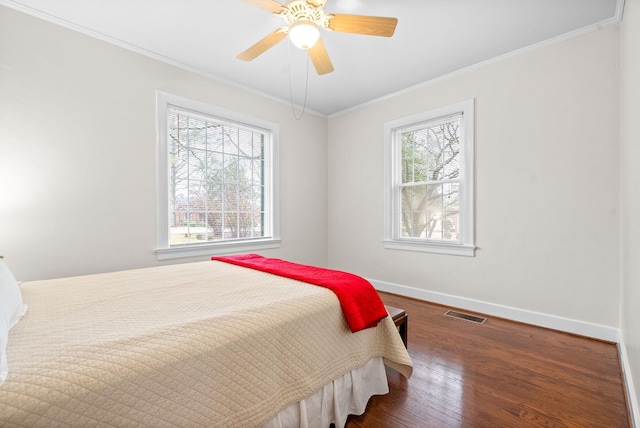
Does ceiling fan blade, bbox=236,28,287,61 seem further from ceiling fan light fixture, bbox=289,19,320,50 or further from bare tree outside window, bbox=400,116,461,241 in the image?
bare tree outside window, bbox=400,116,461,241

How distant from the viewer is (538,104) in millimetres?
2721

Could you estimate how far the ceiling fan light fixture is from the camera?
176cm

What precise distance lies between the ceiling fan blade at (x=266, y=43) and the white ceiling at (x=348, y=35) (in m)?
0.35

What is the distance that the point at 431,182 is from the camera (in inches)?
139

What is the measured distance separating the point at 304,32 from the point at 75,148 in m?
2.16

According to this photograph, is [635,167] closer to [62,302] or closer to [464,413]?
[464,413]

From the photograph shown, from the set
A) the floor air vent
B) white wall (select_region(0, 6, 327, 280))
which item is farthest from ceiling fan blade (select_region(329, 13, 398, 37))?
the floor air vent

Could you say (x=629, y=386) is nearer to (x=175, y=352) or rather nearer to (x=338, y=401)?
(x=338, y=401)

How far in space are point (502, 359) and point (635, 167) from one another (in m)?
1.47

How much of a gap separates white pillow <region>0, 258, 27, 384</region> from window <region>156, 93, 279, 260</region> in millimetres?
1607

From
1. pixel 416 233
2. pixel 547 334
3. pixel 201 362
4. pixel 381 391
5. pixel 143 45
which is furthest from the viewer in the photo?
pixel 416 233

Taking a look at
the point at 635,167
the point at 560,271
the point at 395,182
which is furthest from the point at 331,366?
the point at 395,182

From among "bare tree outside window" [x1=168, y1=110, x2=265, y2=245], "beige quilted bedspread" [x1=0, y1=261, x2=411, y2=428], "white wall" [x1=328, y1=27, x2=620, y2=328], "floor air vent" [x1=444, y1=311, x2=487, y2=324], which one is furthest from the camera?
"bare tree outside window" [x1=168, y1=110, x2=265, y2=245]

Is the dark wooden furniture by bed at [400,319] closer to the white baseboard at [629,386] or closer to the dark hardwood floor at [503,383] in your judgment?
the dark hardwood floor at [503,383]
